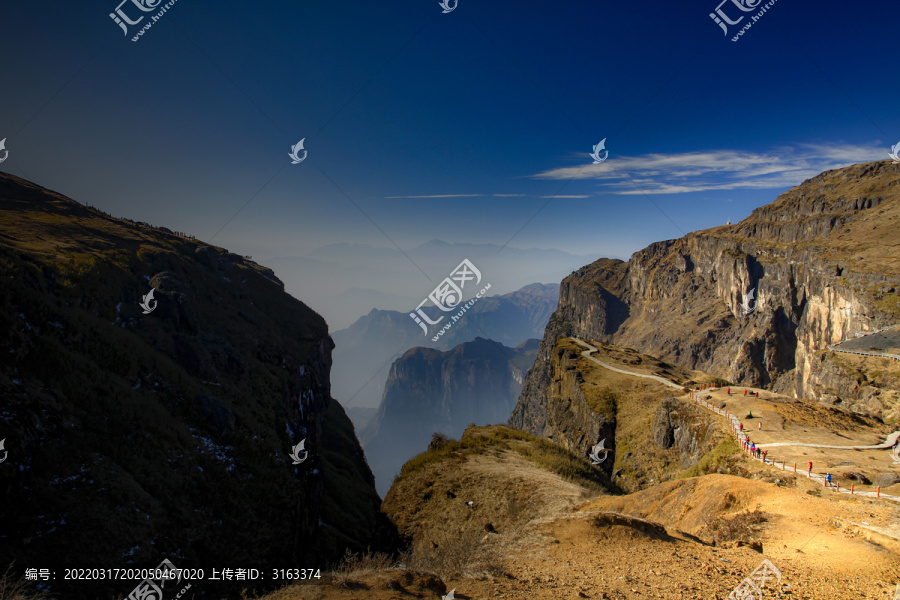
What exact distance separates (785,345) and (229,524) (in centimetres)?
14618

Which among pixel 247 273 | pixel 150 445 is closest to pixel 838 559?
pixel 150 445

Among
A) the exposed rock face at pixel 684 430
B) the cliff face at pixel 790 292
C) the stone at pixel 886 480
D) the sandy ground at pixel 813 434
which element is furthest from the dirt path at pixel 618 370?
the cliff face at pixel 790 292

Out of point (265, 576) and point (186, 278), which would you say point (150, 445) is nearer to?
point (265, 576)

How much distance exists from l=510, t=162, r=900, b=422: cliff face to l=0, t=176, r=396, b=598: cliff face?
75318 millimetres

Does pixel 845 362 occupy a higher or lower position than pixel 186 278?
lower

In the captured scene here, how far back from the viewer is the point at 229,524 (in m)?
16.6

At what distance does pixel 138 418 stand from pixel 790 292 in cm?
14924

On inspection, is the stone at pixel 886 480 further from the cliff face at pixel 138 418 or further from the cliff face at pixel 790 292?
the cliff face at pixel 790 292

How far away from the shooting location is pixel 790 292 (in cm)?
11000

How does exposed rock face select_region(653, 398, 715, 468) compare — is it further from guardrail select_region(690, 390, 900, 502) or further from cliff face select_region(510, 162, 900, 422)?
cliff face select_region(510, 162, 900, 422)

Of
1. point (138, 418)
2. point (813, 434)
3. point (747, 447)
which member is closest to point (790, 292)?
point (813, 434)

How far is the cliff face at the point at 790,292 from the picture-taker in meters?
74.5

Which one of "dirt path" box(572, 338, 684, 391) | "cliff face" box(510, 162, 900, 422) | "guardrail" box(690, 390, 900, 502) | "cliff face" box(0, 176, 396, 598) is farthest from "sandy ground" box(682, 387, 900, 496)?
"cliff face" box(510, 162, 900, 422)

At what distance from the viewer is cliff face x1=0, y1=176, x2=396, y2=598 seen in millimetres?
11898
